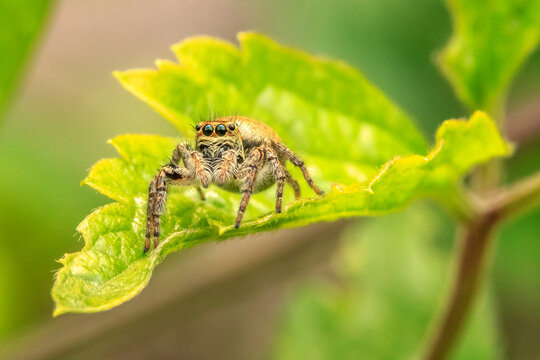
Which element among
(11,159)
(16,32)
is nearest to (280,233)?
(16,32)

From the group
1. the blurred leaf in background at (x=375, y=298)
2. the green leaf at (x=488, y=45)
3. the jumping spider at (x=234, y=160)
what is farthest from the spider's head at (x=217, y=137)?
the blurred leaf in background at (x=375, y=298)

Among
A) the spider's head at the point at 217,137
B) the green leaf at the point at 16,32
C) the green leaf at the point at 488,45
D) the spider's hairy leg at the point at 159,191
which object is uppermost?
the green leaf at the point at 488,45

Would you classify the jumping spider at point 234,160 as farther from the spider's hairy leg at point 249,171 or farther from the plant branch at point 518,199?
the plant branch at point 518,199

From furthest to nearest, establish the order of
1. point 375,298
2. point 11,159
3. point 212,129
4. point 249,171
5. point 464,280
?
point 11,159 < point 375,298 < point 464,280 < point 212,129 < point 249,171

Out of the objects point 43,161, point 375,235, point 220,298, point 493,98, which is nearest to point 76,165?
point 43,161

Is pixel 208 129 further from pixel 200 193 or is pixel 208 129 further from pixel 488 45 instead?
pixel 488 45
